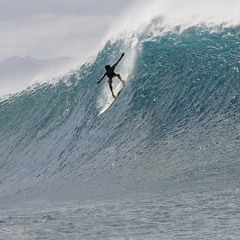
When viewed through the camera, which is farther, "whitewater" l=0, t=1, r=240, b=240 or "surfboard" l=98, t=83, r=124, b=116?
"surfboard" l=98, t=83, r=124, b=116

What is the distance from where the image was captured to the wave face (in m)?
13.5

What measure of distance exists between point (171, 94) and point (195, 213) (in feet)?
24.3

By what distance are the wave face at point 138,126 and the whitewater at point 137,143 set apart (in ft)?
0.13

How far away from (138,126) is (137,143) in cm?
92

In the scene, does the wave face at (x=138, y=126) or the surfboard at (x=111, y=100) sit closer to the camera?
the wave face at (x=138, y=126)

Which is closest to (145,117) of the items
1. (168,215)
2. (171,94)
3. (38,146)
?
(171,94)

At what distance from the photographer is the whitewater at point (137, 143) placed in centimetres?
1029

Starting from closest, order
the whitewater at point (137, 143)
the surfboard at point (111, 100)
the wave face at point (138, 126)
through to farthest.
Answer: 1. the whitewater at point (137, 143)
2. the wave face at point (138, 126)
3. the surfboard at point (111, 100)

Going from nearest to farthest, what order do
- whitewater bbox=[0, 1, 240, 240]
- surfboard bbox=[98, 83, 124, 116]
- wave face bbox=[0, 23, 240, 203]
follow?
whitewater bbox=[0, 1, 240, 240] < wave face bbox=[0, 23, 240, 203] < surfboard bbox=[98, 83, 124, 116]

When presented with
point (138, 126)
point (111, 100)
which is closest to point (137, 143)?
point (138, 126)

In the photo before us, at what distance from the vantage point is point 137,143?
15539 mm

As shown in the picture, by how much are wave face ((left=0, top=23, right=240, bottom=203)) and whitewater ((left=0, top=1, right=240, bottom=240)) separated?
4cm

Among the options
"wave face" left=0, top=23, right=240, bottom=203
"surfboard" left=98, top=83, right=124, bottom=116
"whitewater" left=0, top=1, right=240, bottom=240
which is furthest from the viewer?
"surfboard" left=98, top=83, right=124, bottom=116

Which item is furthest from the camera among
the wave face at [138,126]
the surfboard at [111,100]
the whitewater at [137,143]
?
the surfboard at [111,100]
